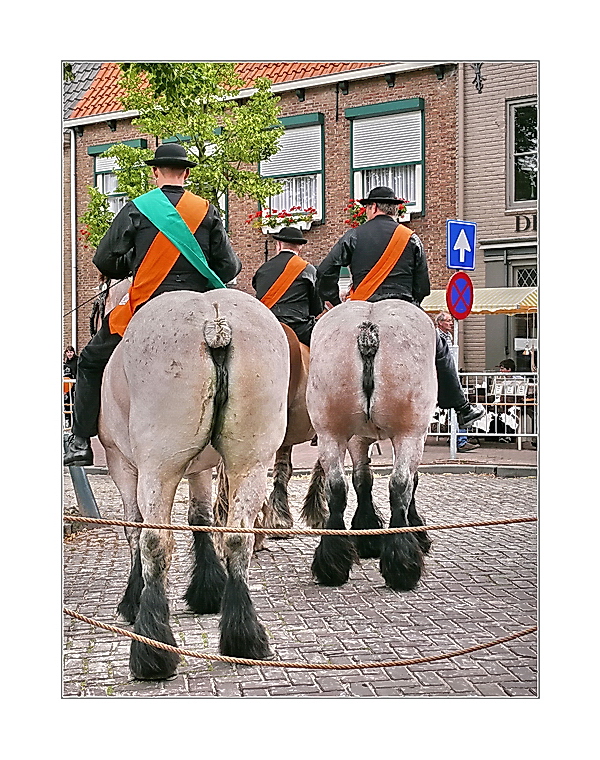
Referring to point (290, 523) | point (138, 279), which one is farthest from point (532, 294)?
point (290, 523)

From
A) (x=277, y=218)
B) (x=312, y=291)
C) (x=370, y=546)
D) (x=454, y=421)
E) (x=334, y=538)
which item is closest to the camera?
(x=334, y=538)

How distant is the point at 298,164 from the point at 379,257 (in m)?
0.73

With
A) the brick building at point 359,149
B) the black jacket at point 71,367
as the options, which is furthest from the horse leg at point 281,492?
the black jacket at point 71,367

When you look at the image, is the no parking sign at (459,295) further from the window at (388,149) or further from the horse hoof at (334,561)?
the horse hoof at (334,561)

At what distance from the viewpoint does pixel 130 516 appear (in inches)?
182

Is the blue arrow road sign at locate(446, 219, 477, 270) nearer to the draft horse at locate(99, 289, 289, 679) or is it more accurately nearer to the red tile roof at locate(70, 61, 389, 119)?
the red tile roof at locate(70, 61, 389, 119)

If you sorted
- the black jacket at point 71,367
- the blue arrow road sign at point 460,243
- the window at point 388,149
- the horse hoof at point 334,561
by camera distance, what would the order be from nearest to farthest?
the black jacket at point 71,367, the horse hoof at point 334,561, the window at point 388,149, the blue arrow road sign at point 460,243

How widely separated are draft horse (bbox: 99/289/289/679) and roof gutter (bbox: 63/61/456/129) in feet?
4.06

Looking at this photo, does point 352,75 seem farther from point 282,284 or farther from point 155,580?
point 155,580

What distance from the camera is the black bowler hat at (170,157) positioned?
4391 millimetres

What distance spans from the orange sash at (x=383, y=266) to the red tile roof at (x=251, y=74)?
1253 mm

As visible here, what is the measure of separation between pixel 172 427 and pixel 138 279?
2.68 ft

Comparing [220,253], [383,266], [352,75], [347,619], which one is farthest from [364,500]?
[352,75]
